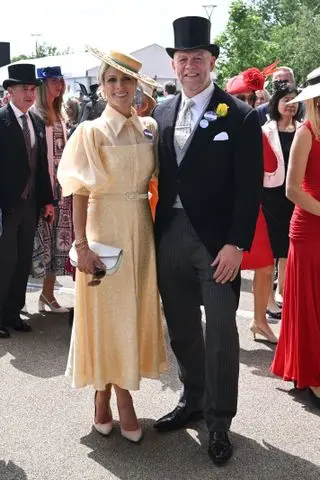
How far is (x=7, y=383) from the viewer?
4336 millimetres

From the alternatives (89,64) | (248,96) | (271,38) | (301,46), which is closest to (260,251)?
(248,96)

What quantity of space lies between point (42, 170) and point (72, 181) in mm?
2227

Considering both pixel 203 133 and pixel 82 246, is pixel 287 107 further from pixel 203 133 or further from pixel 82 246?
pixel 82 246

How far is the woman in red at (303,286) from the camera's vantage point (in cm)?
378

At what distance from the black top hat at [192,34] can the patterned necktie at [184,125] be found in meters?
0.26

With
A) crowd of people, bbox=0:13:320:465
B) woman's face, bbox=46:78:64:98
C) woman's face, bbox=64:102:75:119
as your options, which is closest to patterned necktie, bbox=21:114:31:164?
woman's face, bbox=46:78:64:98

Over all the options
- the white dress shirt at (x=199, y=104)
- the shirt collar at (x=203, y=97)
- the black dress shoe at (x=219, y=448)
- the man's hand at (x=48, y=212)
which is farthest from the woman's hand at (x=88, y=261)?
the man's hand at (x=48, y=212)

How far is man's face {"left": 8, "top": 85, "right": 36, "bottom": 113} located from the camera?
16.9ft

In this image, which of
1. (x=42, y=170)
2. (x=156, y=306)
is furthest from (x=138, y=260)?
(x=42, y=170)

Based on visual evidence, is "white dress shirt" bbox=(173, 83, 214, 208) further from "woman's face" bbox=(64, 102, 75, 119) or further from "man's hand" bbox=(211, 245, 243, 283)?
"woman's face" bbox=(64, 102, 75, 119)

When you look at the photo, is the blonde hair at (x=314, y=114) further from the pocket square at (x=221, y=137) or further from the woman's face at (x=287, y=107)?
the woman's face at (x=287, y=107)

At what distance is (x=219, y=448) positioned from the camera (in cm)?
326

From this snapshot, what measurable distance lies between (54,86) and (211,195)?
108 inches

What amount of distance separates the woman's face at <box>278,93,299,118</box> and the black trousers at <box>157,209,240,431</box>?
7.35ft
